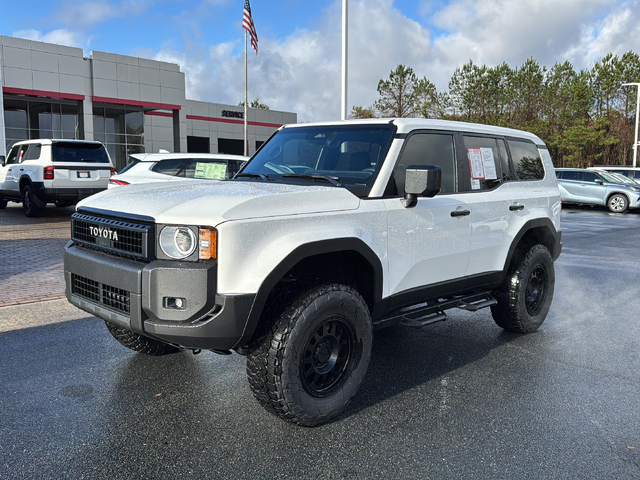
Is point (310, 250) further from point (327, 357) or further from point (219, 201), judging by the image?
point (327, 357)

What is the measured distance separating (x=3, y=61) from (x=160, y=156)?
21878 mm

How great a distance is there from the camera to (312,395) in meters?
3.57

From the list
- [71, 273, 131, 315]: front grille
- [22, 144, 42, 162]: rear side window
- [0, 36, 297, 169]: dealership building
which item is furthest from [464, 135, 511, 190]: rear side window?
[0, 36, 297, 169]: dealership building

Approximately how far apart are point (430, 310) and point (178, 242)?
2.20m

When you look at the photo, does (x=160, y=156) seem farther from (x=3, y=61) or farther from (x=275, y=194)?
(x=3, y=61)

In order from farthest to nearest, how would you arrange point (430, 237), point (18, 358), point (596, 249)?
1. point (596, 249)
2. point (18, 358)
3. point (430, 237)

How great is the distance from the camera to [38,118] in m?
33.0

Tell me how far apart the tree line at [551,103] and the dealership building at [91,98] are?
20.1 metres

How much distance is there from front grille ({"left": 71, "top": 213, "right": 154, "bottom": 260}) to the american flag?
2344cm

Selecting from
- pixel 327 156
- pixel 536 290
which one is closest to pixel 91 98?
pixel 327 156

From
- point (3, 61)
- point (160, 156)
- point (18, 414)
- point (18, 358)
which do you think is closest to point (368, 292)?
point (18, 414)

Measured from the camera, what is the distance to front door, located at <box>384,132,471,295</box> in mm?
4055

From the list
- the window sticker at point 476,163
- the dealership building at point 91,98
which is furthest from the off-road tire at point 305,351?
the dealership building at point 91,98

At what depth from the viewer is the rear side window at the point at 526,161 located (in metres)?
5.46
